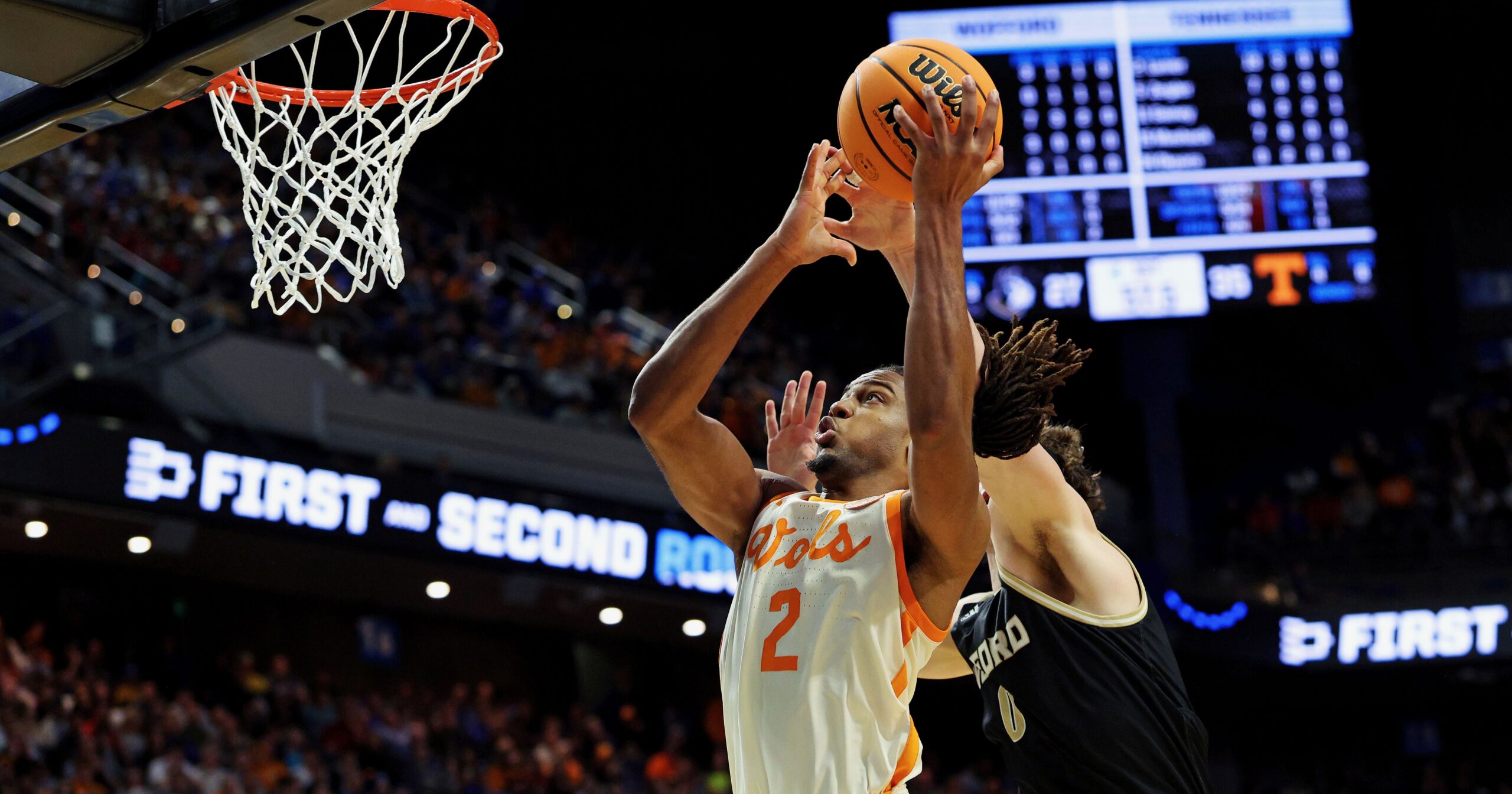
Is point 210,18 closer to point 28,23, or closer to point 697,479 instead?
point 28,23

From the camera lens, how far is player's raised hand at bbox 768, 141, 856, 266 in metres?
3.02

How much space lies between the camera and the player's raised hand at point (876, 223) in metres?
3.16

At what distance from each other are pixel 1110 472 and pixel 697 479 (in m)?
15.5

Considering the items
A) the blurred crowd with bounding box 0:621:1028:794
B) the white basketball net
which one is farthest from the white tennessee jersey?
the blurred crowd with bounding box 0:621:1028:794

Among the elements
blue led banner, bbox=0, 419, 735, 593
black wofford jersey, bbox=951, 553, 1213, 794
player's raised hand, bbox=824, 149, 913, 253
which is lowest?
black wofford jersey, bbox=951, 553, 1213, 794

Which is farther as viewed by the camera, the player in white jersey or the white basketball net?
the white basketball net

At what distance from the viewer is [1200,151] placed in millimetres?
11508

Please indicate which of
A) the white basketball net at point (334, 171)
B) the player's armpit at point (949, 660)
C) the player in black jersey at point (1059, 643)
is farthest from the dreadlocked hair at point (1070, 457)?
the white basketball net at point (334, 171)

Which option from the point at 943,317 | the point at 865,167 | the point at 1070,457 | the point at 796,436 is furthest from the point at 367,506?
the point at 943,317

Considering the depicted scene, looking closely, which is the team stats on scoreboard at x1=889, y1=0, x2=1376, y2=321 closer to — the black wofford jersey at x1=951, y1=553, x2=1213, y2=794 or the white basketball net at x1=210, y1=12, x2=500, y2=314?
the white basketball net at x1=210, y1=12, x2=500, y2=314

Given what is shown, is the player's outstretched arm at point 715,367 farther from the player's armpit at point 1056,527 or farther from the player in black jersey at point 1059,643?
the player's armpit at point 1056,527

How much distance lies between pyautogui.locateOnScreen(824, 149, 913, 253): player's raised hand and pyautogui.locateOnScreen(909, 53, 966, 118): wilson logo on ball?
171 mm

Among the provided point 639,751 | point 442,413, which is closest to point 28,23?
point 442,413

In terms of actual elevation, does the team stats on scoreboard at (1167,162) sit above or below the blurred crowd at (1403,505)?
above
